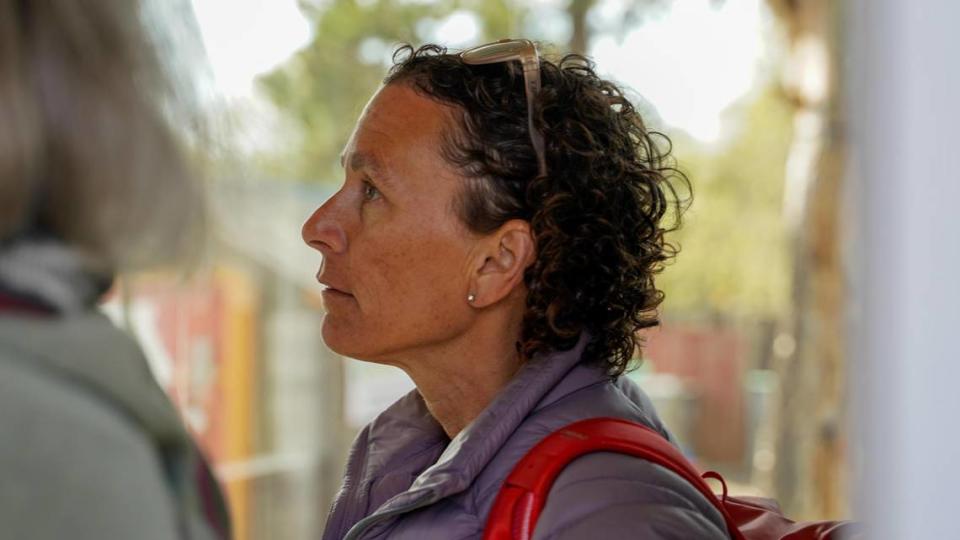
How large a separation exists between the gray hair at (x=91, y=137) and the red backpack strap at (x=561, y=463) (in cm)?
80

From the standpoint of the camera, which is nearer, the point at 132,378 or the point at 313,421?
the point at 132,378

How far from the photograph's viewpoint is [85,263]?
0.93m

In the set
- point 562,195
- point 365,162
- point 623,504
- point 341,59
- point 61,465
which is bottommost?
point 623,504

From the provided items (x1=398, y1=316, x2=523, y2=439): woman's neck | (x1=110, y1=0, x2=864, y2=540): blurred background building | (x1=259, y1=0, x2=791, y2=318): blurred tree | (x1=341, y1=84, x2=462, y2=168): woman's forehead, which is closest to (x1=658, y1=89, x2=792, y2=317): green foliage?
(x1=259, y1=0, x2=791, y2=318): blurred tree

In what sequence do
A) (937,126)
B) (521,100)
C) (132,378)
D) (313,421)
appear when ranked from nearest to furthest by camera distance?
(937,126) < (132,378) < (521,100) < (313,421)

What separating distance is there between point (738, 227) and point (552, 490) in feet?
56.4

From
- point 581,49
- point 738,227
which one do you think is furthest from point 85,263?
point 738,227

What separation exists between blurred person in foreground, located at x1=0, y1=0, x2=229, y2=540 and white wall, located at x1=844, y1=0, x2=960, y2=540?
0.51 meters

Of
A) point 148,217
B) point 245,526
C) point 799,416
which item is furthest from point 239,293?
point 148,217

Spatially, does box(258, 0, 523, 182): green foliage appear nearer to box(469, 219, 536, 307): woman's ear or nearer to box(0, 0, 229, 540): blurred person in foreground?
box(469, 219, 536, 307): woman's ear

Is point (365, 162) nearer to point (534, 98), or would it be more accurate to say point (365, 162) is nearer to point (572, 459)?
point (534, 98)

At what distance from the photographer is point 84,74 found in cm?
94

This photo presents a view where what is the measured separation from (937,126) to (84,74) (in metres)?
0.61

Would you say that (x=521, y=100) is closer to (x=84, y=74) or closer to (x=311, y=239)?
(x=311, y=239)
